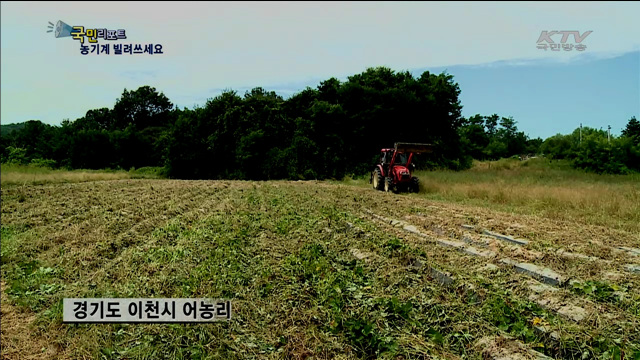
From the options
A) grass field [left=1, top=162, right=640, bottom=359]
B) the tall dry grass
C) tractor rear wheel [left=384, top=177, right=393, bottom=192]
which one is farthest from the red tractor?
grass field [left=1, top=162, right=640, bottom=359]

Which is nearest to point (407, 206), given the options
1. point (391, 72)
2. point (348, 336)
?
point (348, 336)

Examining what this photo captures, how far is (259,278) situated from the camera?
4.25m

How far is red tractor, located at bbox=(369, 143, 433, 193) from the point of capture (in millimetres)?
13195

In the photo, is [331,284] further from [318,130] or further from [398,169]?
[318,130]

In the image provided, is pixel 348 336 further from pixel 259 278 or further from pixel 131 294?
pixel 131 294

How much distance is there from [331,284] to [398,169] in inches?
393

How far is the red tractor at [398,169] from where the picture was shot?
43.3 feet

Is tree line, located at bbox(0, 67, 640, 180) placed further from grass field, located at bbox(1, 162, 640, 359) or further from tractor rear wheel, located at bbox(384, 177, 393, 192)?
grass field, located at bbox(1, 162, 640, 359)

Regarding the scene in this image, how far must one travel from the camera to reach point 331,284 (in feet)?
13.2

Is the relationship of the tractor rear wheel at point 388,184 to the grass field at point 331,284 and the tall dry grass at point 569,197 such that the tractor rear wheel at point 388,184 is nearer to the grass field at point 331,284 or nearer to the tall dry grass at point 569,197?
the tall dry grass at point 569,197
